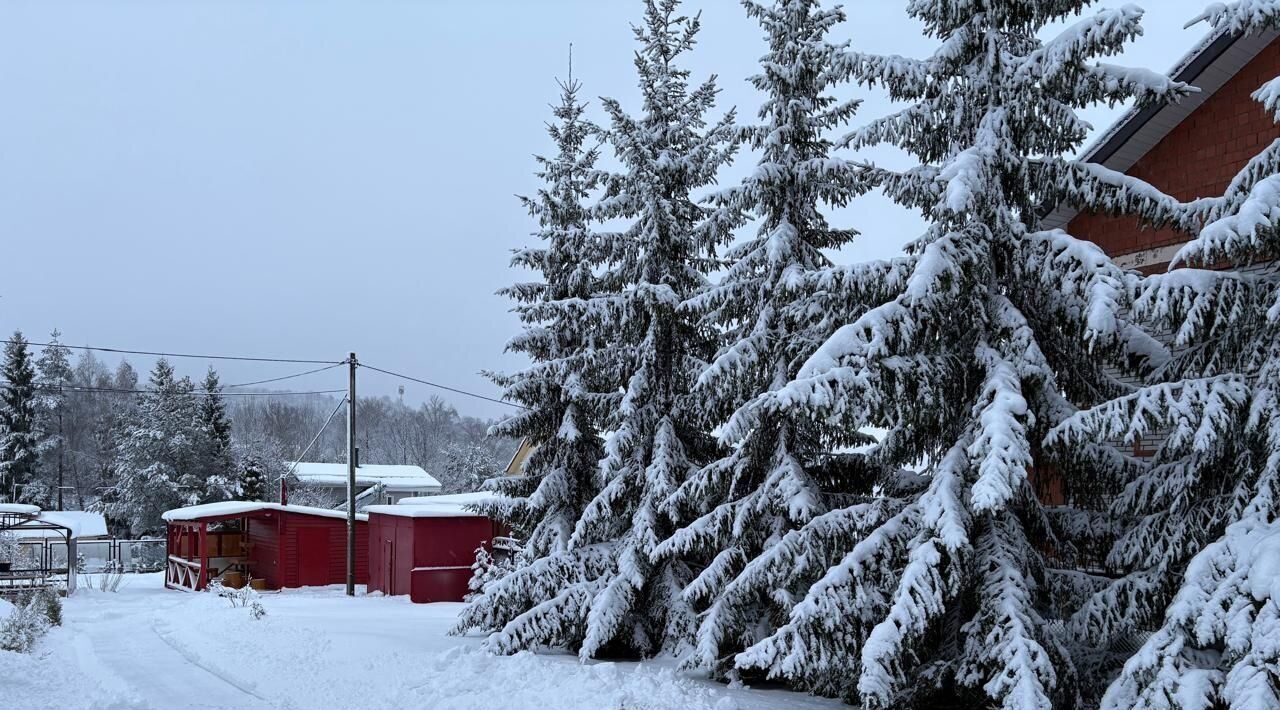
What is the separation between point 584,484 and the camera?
672 inches

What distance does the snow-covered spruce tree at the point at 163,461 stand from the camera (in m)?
47.6

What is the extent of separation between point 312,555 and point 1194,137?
98.4ft

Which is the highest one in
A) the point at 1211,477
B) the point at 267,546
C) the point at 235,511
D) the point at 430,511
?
the point at 1211,477

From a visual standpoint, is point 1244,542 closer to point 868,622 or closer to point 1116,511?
point 1116,511

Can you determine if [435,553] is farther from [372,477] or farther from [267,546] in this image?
[372,477]

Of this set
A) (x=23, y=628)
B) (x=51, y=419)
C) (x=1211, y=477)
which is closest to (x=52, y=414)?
(x=51, y=419)

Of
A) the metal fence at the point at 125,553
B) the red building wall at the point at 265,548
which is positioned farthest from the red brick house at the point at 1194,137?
the metal fence at the point at 125,553

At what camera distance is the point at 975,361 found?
31.8 feet

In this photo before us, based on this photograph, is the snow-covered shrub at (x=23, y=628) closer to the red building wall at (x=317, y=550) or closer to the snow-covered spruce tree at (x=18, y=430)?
the red building wall at (x=317, y=550)

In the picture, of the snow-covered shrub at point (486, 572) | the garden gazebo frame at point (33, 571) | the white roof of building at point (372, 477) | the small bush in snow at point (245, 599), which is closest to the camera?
the snow-covered shrub at point (486, 572)

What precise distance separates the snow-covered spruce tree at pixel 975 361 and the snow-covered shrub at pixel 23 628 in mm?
12969

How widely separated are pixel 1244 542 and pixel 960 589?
2.39 m

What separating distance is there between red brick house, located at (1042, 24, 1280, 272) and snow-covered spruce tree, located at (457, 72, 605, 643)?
831 cm

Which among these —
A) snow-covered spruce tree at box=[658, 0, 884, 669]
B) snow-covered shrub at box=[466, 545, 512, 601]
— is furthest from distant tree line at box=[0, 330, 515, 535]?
snow-covered spruce tree at box=[658, 0, 884, 669]
